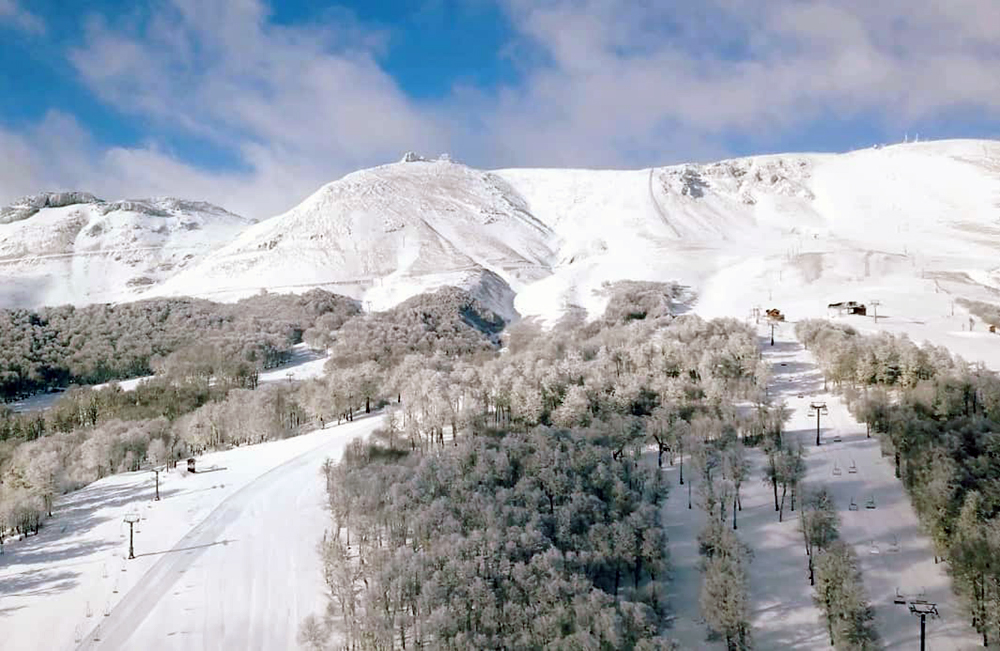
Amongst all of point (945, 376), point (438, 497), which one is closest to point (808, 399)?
point (945, 376)

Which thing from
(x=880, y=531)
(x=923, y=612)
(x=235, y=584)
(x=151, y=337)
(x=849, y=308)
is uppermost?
(x=151, y=337)

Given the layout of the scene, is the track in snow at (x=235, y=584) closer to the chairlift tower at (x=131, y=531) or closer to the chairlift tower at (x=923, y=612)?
the chairlift tower at (x=131, y=531)

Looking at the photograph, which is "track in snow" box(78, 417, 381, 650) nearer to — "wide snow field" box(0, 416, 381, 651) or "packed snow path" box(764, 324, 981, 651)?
"wide snow field" box(0, 416, 381, 651)

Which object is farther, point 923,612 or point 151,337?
point 151,337

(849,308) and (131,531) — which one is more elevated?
(849,308)

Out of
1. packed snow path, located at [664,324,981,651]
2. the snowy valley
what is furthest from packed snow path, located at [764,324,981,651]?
the snowy valley

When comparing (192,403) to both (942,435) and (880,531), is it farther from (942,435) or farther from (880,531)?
(942,435)

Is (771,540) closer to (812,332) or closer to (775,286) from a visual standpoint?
(812,332)

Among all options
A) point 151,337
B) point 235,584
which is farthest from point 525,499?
point 151,337

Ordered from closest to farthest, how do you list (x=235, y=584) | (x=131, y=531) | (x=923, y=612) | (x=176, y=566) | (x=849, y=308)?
(x=923, y=612), (x=235, y=584), (x=176, y=566), (x=131, y=531), (x=849, y=308)
